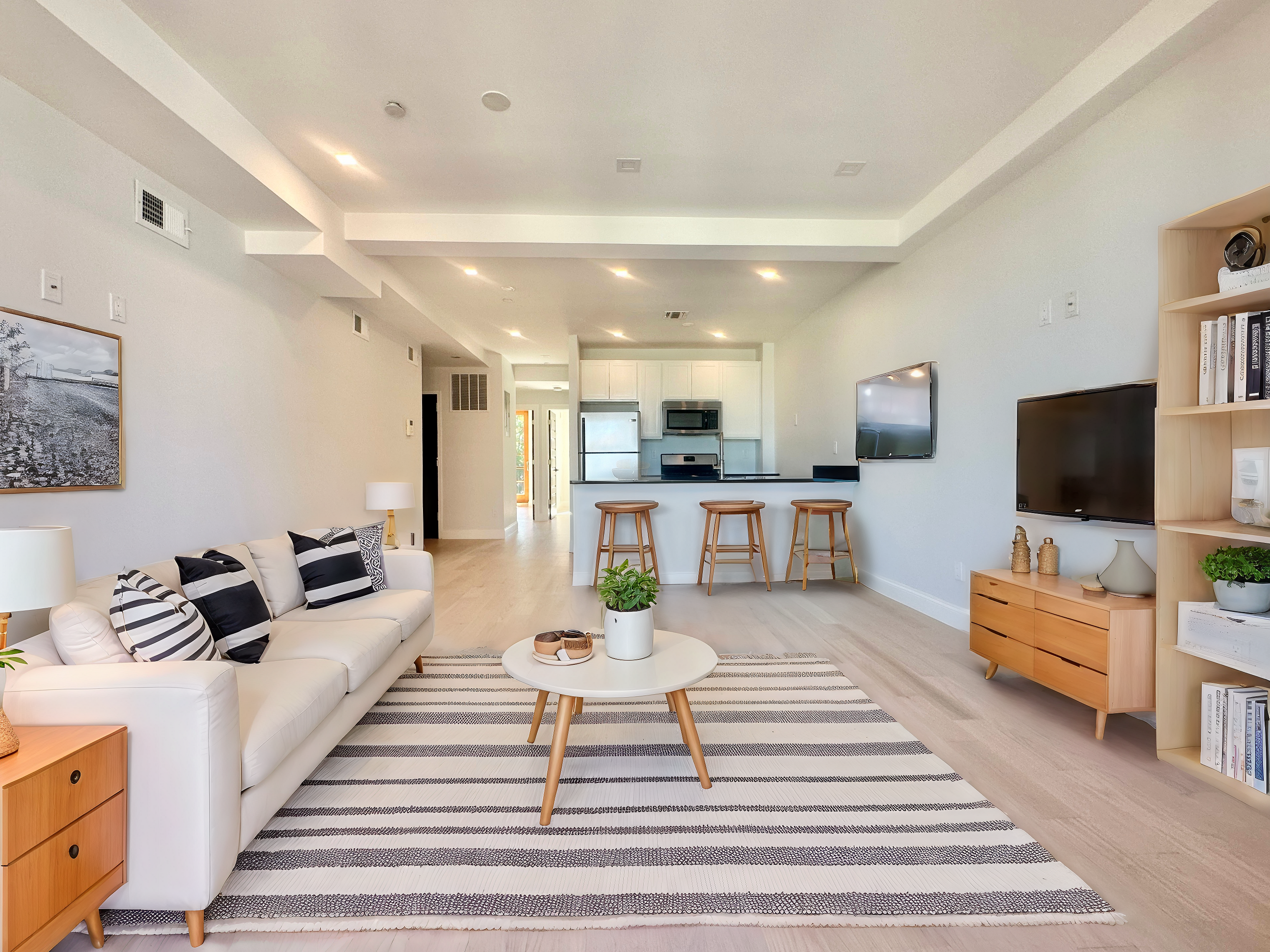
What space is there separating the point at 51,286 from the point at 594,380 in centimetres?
595

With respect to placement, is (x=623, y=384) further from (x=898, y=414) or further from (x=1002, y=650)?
(x=1002, y=650)

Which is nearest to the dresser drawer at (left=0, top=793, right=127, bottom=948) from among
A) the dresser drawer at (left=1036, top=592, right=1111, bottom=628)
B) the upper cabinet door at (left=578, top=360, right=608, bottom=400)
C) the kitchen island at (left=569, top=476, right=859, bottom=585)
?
the dresser drawer at (left=1036, top=592, right=1111, bottom=628)

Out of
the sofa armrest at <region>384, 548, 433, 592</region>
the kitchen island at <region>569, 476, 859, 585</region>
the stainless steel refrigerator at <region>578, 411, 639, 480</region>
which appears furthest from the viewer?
the stainless steel refrigerator at <region>578, 411, 639, 480</region>

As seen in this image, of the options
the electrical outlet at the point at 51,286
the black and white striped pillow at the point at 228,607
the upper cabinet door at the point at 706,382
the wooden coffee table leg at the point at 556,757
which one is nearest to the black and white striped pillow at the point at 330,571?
the black and white striped pillow at the point at 228,607

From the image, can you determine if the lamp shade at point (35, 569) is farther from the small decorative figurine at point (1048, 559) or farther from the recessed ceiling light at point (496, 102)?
the small decorative figurine at point (1048, 559)

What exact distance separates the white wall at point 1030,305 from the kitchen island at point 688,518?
1.98 feet

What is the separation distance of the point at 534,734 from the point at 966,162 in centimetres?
362

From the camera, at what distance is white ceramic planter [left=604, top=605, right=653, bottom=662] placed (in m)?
2.12

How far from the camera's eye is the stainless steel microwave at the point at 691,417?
7.81 meters

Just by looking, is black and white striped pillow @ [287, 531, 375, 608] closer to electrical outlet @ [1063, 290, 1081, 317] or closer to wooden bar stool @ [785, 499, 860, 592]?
wooden bar stool @ [785, 499, 860, 592]

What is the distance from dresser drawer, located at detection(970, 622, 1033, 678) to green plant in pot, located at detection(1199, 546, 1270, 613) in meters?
0.75

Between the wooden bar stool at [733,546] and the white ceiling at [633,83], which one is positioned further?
the wooden bar stool at [733,546]

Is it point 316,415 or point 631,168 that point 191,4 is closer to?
point 631,168

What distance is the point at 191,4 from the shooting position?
7.04 feet
